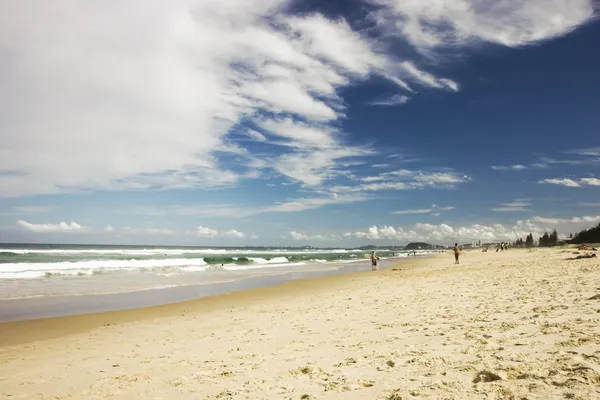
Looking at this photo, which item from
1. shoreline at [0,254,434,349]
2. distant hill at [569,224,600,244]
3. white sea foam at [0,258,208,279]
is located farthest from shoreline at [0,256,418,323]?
distant hill at [569,224,600,244]

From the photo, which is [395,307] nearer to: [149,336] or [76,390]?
[149,336]

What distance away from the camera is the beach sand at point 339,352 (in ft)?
15.2

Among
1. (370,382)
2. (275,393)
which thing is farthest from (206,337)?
→ (370,382)

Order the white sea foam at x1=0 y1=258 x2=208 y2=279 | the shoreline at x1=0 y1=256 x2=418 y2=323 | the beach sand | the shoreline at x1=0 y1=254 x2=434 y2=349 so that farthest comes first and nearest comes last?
the white sea foam at x1=0 y1=258 x2=208 y2=279 < the shoreline at x1=0 y1=256 x2=418 y2=323 < the shoreline at x1=0 y1=254 x2=434 y2=349 < the beach sand

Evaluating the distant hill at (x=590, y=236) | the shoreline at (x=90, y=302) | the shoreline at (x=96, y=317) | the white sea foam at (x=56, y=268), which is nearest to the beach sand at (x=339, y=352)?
the shoreline at (x=96, y=317)

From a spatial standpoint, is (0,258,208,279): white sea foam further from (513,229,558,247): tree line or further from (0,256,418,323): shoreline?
(513,229,558,247): tree line

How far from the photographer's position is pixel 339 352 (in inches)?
261

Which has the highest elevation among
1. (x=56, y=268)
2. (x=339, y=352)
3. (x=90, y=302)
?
(x=339, y=352)

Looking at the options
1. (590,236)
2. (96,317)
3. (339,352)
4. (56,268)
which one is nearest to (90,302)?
(96,317)

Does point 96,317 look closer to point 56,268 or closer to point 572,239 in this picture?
point 56,268

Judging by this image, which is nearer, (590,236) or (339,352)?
(339,352)

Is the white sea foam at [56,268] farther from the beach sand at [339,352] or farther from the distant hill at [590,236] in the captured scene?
the distant hill at [590,236]

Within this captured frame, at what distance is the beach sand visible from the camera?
15.2ft

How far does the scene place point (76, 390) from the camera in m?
5.76
